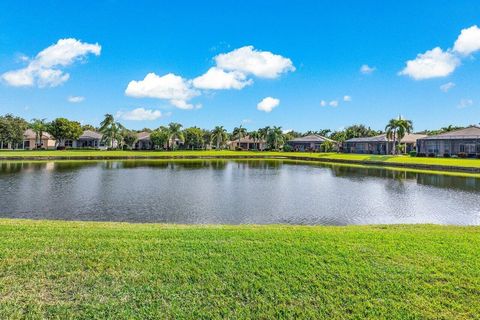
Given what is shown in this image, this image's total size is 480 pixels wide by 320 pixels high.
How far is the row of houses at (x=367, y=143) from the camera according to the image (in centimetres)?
5447

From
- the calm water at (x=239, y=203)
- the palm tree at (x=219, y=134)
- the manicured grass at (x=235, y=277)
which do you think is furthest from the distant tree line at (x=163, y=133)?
the manicured grass at (x=235, y=277)


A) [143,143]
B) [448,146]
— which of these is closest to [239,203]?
[448,146]

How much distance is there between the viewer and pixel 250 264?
5.61 m

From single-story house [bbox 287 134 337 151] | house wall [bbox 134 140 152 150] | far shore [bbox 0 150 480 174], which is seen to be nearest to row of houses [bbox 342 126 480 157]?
far shore [bbox 0 150 480 174]

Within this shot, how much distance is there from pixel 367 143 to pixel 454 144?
21.4 m

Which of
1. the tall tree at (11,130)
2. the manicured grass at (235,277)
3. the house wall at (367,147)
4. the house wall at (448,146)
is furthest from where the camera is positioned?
the house wall at (367,147)

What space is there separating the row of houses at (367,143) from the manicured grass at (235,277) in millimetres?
57685

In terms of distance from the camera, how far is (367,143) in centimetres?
7556

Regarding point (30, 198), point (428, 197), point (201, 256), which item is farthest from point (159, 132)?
point (201, 256)

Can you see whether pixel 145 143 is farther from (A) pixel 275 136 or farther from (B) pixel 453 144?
(B) pixel 453 144

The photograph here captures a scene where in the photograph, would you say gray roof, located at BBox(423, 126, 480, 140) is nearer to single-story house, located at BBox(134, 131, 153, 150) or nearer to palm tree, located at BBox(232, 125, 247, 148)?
palm tree, located at BBox(232, 125, 247, 148)

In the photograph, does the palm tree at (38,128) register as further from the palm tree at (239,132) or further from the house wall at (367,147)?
the house wall at (367,147)

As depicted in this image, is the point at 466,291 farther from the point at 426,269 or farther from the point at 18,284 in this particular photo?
the point at 18,284

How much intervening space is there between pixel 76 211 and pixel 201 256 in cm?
1119
